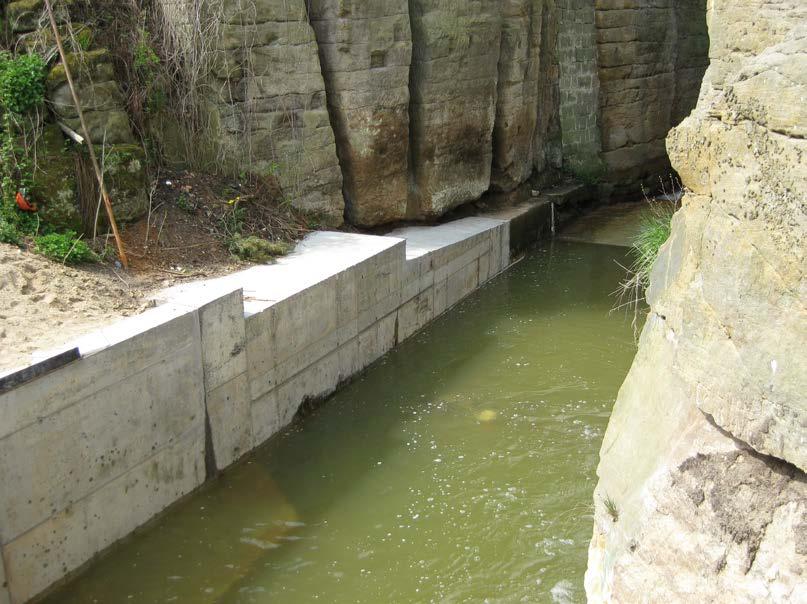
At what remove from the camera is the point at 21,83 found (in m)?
6.66

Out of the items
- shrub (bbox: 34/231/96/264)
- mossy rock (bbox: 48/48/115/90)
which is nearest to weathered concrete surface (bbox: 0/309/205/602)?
shrub (bbox: 34/231/96/264)

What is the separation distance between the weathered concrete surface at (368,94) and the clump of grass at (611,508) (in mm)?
6405

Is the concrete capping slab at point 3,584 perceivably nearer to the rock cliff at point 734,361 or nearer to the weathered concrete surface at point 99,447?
the weathered concrete surface at point 99,447

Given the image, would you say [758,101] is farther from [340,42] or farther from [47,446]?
[340,42]

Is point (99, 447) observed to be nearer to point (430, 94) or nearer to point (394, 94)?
point (394, 94)

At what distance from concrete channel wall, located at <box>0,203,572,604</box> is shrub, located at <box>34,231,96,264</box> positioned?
2.31ft

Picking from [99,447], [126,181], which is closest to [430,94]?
[126,181]

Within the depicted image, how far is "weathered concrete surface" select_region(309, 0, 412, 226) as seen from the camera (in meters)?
9.16

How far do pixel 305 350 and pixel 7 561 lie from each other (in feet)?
9.80

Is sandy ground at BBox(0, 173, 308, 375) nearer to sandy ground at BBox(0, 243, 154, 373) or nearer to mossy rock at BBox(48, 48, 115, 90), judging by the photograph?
sandy ground at BBox(0, 243, 154, 373)

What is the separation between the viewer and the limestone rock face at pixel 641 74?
14.2 m

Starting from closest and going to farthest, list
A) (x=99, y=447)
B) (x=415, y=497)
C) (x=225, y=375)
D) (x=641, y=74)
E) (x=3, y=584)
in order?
1. (x=3, y=584)
2. (x=99, y=447)
3. (x=415, y=497)
4. (x=225, y=375)
5. (x=641, y=74)

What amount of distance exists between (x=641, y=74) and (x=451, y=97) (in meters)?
5.46

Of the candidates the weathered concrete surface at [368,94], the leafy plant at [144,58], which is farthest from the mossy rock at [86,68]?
the weathered concrete surface at [368,94]
